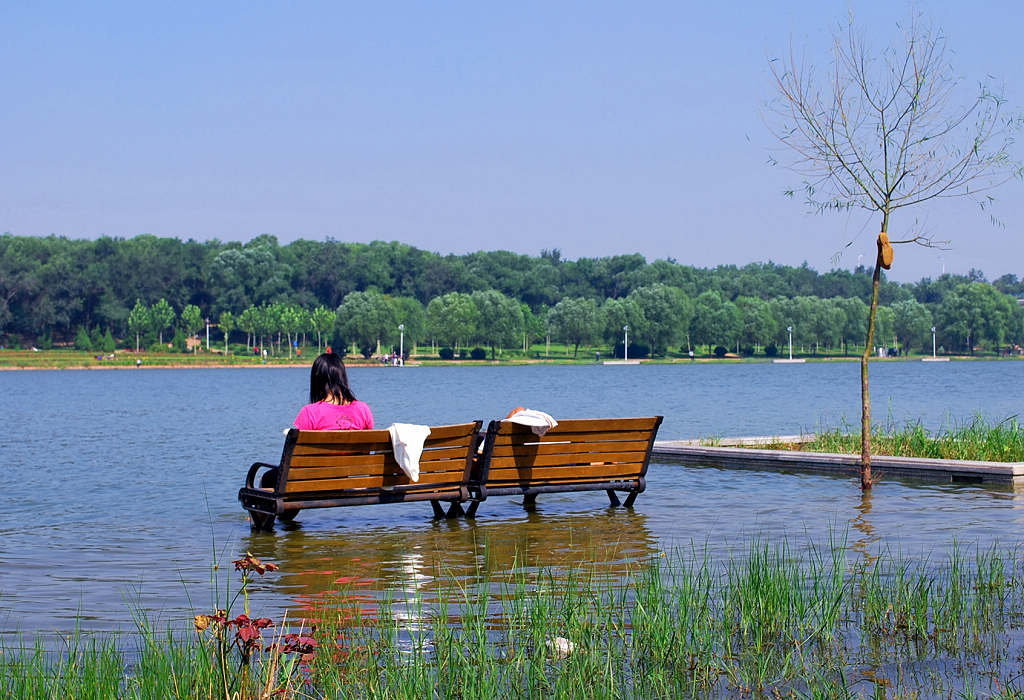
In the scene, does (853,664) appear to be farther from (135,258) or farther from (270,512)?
(135,258)

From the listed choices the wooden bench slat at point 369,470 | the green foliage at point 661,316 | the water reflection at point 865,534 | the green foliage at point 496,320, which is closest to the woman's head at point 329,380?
the wooden bench slat at point 369,470

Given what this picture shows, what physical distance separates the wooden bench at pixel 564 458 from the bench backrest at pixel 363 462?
235 millimetres

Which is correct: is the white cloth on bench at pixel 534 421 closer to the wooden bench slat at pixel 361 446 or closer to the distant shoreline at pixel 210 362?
the wooden bench slat at pixel 361 446

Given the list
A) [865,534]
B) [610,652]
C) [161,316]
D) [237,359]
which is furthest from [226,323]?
[610,652]

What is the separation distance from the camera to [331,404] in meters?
10.8

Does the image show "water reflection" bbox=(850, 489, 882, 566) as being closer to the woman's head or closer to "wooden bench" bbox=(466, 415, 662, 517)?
"wooden bench" bbox=(466, 415, 662, 517)

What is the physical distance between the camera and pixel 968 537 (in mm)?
10117

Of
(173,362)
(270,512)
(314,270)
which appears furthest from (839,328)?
(270,512)

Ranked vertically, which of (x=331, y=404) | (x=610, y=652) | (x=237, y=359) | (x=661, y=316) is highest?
(x=661, y=316)

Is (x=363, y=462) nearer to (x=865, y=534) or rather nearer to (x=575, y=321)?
(x=865, y=534)

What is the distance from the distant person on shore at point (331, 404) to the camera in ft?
35.0

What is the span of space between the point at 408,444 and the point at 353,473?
53cm

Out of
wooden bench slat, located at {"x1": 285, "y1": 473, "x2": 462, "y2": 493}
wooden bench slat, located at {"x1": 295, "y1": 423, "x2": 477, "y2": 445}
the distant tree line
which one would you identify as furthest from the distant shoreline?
wooden bench slat, located at {"x1": 295, "y1": 423, "x2": 477, "y2": 445}

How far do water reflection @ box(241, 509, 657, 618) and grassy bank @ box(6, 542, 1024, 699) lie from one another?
974 mm
